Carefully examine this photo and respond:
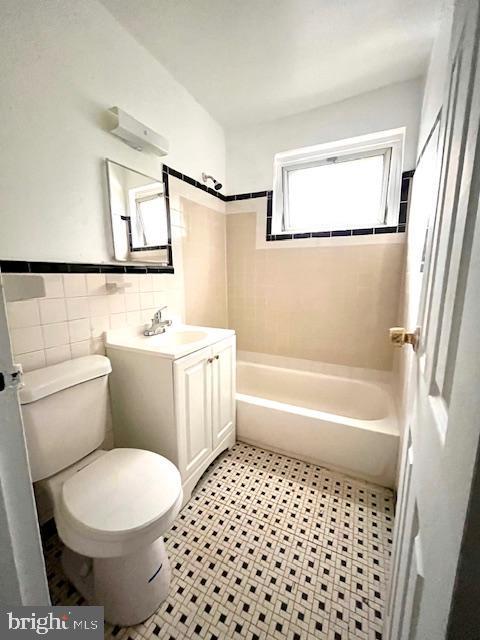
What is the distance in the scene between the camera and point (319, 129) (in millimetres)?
2008

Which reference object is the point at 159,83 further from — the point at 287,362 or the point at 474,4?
the point at 287,362

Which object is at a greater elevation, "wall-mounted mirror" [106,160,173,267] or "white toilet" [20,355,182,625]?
"wall-mounted mirror" [106,160,173,267]

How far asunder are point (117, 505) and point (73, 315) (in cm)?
88

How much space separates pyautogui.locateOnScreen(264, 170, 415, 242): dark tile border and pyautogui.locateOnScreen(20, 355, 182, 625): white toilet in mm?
1835

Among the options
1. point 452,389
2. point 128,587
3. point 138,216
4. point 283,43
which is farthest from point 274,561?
point 283,43

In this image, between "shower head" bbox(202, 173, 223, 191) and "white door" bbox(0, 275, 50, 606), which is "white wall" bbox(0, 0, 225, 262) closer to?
"shower head" bbox(202, 173, 223, 191)

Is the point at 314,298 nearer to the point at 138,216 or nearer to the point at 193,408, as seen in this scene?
the point at 193,408

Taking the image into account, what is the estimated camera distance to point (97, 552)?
2.72 ft

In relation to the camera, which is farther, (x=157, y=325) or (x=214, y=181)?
(x=214, y=181)

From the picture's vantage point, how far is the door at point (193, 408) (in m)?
1.31

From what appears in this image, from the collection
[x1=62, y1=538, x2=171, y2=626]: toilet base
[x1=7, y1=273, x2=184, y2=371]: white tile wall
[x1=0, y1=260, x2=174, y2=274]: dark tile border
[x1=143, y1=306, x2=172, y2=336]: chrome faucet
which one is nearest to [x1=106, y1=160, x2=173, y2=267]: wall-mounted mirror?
[x1=0, y1=260, x2=174, y2=274]: dark tile border

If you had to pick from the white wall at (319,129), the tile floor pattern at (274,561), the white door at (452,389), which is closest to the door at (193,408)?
the tile floor pattern at (274,561)

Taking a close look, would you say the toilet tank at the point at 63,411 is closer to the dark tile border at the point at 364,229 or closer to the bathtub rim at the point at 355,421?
the bathtub rim at the point at 355,421

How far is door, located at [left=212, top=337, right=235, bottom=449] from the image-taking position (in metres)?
1.61
